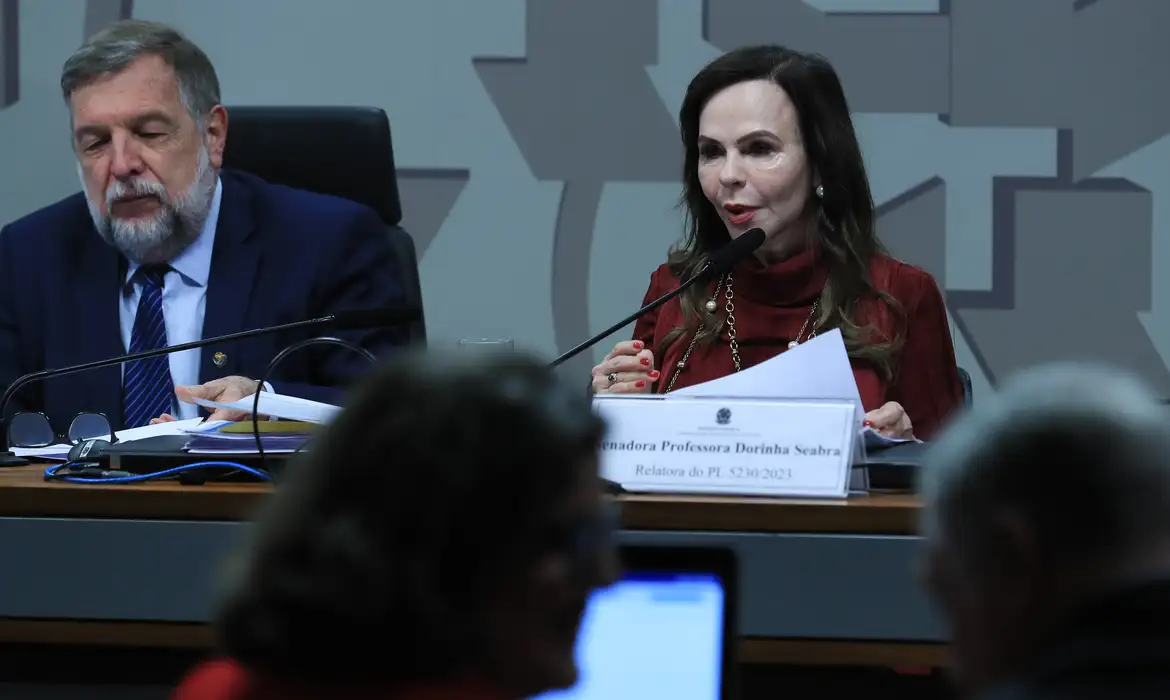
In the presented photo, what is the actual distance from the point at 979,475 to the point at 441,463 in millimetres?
259

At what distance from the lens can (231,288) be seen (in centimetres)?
270

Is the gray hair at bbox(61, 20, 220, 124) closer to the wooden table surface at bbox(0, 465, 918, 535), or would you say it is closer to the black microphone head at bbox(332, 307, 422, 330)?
the black microphone head at bbox(332, 307, 422, 330)

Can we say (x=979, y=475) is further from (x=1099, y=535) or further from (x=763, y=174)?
(x=763, y=174)

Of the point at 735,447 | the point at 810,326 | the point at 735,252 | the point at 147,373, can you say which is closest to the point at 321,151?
the point at 147,373

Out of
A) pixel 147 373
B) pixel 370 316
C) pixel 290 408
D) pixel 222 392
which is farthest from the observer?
pixel 147 373

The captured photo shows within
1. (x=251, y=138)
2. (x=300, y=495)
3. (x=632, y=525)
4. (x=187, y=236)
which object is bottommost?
(x=632, y=525)

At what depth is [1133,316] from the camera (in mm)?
3375

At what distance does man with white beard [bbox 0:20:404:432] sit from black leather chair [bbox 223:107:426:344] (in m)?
0.03

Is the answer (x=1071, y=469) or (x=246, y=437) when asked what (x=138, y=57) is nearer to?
(x=246, y=437)

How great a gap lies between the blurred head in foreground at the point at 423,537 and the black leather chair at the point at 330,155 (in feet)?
6.83

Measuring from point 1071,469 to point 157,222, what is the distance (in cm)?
227

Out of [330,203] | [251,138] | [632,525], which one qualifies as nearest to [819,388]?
[632,525]

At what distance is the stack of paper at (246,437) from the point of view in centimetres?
169

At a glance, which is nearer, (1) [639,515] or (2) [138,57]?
(1) [639,515]
